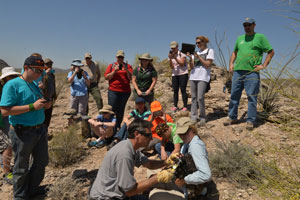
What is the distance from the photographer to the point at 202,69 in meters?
4.21

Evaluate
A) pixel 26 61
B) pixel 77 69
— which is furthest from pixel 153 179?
pixel 77 69

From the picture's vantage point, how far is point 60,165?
3566 millimetres

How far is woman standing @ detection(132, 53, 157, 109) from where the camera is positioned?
4.32 metres

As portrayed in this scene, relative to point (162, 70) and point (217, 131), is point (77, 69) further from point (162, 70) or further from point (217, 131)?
point (162, 70)

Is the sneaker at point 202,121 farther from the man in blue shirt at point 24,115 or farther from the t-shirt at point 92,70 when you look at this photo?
the man in blue shirt at point 24,115

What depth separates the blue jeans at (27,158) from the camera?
234 centimetres

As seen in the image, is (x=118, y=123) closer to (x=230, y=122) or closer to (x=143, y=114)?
(x=143, y=114)

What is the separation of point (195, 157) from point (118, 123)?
284cm

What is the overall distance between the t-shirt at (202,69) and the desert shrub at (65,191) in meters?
3.07

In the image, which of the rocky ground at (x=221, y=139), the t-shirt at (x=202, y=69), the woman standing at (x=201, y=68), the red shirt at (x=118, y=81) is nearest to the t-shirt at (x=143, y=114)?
the red shirt at (x=118, y=81)

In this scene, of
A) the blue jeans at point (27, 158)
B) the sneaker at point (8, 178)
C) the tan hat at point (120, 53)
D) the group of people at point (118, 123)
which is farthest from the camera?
the tan hat at point (120, 53)

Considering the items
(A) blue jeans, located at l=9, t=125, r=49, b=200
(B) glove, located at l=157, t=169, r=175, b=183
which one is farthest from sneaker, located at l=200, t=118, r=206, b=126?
(A) blue jeans, located at l=9, t=125, r=49, b=200

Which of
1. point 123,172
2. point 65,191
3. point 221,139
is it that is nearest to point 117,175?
point 123,172

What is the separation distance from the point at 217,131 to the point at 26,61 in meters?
3.68
